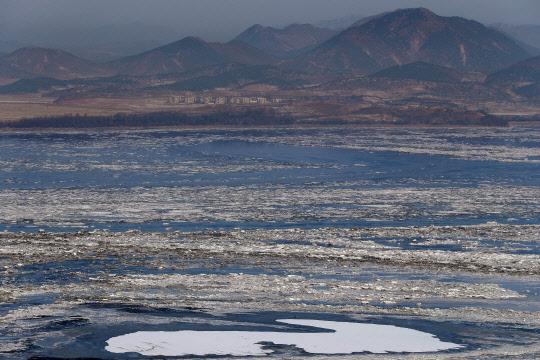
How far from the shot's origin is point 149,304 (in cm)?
1722

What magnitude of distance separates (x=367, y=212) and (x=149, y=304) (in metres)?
14.6

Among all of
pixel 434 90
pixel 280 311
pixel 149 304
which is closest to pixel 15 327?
pixel 149 304

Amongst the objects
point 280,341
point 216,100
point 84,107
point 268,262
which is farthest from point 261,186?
point 216,100

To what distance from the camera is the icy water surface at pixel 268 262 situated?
15609 mm

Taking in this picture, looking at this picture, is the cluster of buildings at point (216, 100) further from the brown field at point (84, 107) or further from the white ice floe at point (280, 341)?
the white ice floe at point (280, 341)

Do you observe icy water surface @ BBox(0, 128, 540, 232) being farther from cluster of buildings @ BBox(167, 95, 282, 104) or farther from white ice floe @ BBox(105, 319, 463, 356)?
cluster of buildings @ BBox(167, 95, 282, 104)

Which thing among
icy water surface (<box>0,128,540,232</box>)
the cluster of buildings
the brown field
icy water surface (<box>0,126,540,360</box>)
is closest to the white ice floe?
icy water surface (<box>0,126,540,360</box>)

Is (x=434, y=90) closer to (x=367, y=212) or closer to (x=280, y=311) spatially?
(x=367, y=212)

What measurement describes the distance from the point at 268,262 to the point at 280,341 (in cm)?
582

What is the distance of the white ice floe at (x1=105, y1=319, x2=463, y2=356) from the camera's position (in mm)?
14883

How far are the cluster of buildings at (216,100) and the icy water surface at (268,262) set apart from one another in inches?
4600

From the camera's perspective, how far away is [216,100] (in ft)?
535

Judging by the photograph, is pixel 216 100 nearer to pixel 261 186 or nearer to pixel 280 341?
pixel 261 186

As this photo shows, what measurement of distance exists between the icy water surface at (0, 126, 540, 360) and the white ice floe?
0.05 metres
